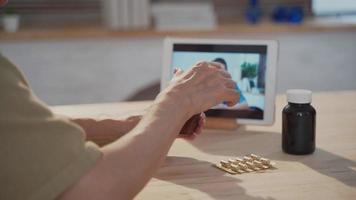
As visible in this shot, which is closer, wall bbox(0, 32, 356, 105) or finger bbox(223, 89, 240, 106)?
finger bbox(223, 89, 240, 106)

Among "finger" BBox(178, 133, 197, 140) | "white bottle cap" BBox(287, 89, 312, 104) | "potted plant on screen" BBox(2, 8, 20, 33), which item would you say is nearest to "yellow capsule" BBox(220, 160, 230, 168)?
"finger" BBox(178, 133, 197, 140)

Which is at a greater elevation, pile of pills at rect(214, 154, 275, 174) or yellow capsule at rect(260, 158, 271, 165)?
yellow capsule at rect(260, 158, 271, 165)

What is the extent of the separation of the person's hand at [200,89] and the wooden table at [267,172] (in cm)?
15

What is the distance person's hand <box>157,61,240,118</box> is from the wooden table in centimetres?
15

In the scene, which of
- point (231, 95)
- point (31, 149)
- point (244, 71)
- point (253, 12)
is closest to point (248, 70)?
point (244, 71)

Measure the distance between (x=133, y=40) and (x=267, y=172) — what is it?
1.70 m

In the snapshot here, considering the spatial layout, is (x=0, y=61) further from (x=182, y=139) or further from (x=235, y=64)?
(x=235, y=64)

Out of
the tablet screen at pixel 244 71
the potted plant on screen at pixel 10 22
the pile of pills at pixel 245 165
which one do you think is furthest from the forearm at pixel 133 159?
the potted plant on screen at pixel 10 22

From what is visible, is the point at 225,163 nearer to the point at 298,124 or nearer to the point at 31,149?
the point at 298,124

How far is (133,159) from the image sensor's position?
3.50 feet

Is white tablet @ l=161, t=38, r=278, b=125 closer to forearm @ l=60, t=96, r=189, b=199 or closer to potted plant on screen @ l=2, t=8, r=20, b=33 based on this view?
forearm @ l=60, t=96, r=189, b=199

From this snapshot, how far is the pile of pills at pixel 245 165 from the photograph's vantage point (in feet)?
4.47

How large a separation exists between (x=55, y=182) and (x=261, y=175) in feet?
1.73

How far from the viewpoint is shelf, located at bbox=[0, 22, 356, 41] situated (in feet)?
9.27
